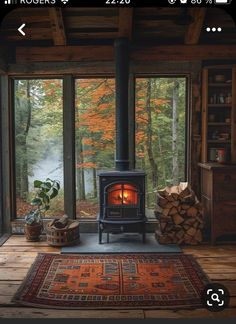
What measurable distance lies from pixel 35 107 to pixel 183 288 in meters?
2.88

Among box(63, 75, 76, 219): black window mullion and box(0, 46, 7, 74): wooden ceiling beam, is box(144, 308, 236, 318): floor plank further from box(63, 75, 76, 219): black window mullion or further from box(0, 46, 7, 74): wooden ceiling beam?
box(0, 46, 7, 74): wooden ceiling beam

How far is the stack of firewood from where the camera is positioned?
421cm

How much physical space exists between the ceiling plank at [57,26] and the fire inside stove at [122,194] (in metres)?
1.86

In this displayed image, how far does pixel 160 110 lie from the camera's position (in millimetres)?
4773

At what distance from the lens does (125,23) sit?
4203mm

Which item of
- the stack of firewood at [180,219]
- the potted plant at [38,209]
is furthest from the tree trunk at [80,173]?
the stack of firewood at [180,219]

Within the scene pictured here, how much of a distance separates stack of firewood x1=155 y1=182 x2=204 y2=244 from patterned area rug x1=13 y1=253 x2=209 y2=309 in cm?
40

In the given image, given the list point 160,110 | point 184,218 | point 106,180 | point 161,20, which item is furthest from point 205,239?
point 161,20

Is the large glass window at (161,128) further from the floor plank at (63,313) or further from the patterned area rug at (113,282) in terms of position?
the floor plank at (63,313)

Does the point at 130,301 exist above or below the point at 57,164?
below

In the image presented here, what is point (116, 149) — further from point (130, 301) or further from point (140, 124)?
point (130, 301)

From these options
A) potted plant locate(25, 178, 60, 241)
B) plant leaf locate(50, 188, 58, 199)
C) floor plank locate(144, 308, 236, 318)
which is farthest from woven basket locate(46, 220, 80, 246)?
floor plank locate(144, 308, 236, 318)

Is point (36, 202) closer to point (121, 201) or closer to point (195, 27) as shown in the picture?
point (121, 201)

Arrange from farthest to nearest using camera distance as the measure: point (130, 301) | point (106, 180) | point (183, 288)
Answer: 1. point (106, 180)
2. point (183, 288)
3. point (130, 301)
